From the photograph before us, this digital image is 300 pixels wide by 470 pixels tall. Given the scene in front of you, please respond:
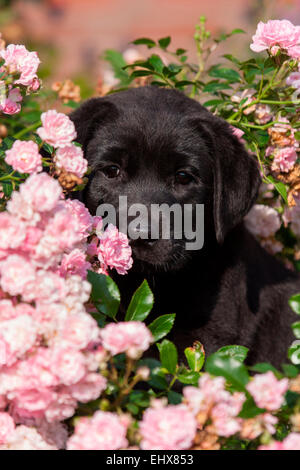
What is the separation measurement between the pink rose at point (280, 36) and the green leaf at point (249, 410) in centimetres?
142

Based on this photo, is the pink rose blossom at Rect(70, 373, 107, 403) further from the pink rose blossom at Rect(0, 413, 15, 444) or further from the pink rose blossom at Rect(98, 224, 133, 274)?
the pink rose blossom at Rect(98, 224, 133, 274)

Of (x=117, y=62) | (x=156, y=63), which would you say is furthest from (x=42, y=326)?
(x=117, y=62)

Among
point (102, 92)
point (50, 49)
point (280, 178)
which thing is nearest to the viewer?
point (280, 178)

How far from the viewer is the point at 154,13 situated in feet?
29.5

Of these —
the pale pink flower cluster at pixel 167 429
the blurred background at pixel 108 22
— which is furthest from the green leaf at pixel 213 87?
the blurred background at pixel 108 22

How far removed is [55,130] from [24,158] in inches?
4.8

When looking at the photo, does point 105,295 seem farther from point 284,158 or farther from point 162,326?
point 284,158

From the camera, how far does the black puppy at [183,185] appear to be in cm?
285

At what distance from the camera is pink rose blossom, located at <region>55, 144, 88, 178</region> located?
6.26 feet

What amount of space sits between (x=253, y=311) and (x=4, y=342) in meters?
1.75

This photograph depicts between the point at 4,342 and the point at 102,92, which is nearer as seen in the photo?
the point at 4,342

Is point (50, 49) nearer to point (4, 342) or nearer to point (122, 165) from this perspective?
point (122, 165)

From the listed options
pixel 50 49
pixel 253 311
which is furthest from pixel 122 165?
pixel 50 49

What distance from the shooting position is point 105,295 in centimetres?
191
